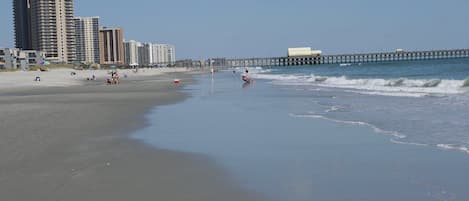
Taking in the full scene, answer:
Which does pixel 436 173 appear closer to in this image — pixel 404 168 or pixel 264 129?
pixel 404 168

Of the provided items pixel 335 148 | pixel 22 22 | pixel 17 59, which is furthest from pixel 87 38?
pixel 335 148

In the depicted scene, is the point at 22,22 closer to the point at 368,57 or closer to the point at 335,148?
the point at 368,57

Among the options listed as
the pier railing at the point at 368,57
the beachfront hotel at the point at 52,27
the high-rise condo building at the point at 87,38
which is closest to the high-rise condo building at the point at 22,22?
the beachfront hotel at the point at 52,27

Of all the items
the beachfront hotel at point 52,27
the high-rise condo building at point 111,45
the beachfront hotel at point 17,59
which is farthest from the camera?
the high-rise condo building at point 111,45

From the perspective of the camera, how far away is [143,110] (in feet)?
51.0

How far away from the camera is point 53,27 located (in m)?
141

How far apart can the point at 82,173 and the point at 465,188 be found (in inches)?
155

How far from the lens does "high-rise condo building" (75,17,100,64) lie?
178 m

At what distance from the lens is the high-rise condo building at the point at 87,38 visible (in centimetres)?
17838

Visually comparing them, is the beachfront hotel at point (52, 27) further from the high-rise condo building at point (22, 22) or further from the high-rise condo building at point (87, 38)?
the high-rise condo building at point (87, 38)

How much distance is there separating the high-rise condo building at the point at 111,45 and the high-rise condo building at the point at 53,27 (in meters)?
38.5

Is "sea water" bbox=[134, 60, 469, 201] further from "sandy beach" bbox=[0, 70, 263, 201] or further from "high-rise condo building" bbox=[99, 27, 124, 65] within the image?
"high-rise condo building" bbox=[99, 27, 124, 65]

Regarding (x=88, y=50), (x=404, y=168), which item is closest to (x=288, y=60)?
(x=88, y=50)

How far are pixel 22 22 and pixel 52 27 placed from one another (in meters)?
13.2
